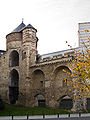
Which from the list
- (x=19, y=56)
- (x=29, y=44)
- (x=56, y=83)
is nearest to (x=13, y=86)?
(x=19, y=56)

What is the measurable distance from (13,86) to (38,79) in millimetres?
6218

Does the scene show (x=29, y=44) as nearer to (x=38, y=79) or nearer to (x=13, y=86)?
(x=38, y=79)

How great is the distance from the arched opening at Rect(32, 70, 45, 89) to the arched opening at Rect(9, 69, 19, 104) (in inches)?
201

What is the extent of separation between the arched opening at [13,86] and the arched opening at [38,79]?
5.11 meters

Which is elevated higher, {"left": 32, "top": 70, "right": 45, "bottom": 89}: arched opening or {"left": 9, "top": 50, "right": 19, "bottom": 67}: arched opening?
{"left": 9, "top": 50, "right": 19, "bottom": 67}: arched opening

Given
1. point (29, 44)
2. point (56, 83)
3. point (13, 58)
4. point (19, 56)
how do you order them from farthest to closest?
point (13, 58)
point (19, 56)
point (29, 44)
point (56, 83)

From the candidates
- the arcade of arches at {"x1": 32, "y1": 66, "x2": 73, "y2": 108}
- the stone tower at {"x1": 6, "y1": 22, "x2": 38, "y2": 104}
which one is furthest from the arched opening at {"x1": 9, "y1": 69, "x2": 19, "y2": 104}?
the arcade of arches at {"x1": 32, "y1": 66, "x2": 73, "y2": 108}

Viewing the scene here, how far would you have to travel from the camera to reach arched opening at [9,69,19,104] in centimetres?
3575

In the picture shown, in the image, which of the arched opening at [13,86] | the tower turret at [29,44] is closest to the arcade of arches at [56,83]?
the tower turret at [29,44]

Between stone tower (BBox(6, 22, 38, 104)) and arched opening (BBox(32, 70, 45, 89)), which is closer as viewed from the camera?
arched opening (BBox(32, 70, 45, 89))

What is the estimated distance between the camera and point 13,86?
119ft

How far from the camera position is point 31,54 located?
109 ft

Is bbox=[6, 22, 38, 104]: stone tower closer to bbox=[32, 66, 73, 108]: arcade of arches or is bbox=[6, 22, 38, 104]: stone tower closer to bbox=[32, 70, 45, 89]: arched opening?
bbox=[32, 70, 45, 89]: arched opening

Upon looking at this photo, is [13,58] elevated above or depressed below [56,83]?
above
